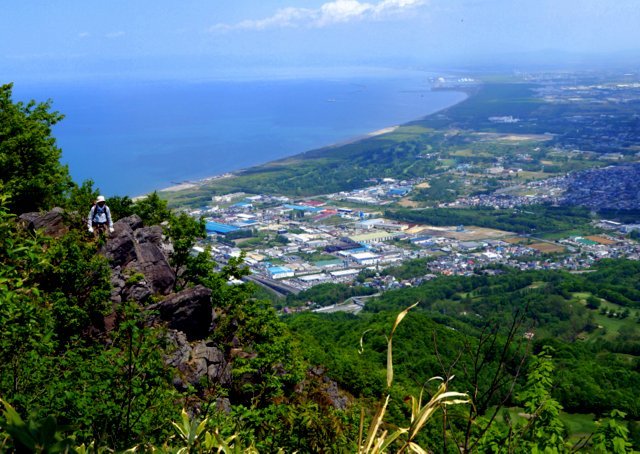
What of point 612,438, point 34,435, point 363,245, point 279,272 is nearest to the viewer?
point 34,435

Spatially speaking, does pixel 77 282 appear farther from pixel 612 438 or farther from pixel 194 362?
pixel 612 438

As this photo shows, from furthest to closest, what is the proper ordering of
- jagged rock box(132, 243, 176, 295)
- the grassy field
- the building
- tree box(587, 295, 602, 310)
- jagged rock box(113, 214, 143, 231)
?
the building, tree box(587, 295, 602, 310), the grassy field, jagged rock box(113, 214, 143, 231), jagged rock box(132, 243, 176, 295)

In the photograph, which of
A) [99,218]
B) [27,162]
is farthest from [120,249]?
[27,162]

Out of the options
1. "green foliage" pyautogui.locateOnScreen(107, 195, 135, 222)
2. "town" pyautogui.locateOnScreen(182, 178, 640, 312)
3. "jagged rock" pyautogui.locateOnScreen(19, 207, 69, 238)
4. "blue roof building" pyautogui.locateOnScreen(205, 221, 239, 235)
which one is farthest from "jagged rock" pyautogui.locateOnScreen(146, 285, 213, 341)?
"blue roof building" pyautogui.locateOnScreen(205, 221, 239, 235)

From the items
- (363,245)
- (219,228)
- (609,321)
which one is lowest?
(363,245)

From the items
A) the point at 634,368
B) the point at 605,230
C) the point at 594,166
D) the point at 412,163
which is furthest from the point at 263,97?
the point at 634,368

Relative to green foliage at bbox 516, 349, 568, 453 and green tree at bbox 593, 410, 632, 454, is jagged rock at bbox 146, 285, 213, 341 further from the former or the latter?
green tree at bbox 593, 410, 632, 454
